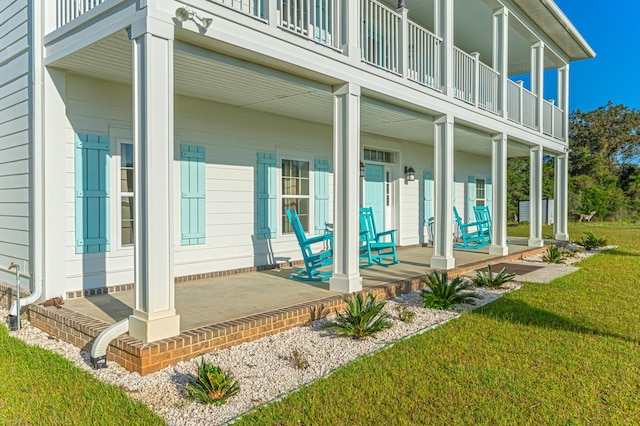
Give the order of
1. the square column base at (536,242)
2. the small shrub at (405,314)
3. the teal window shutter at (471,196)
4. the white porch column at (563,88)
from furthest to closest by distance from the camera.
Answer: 1. the teal window shutter at (471,196)
2. the white porch column at (563,88)
3. the square column base at (536,242)
4. the small shrub at (405,314)

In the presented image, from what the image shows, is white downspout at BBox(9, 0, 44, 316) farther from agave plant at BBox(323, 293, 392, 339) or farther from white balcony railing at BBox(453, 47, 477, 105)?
white balcony railing at BBox(453, 47, 477, 105)

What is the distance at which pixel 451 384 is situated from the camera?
3.03 m

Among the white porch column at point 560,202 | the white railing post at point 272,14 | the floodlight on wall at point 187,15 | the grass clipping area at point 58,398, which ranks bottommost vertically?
the grass clipping area at point 58,398

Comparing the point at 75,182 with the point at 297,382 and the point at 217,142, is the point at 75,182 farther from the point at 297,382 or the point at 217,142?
the point at 297,382

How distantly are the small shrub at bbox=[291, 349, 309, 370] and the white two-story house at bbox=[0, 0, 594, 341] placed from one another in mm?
940

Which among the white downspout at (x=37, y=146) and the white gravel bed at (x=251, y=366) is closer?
the white gravel bed at (x=251, y=366)

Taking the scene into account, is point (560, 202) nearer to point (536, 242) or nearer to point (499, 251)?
point (536, 242)

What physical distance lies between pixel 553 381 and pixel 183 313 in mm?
3053

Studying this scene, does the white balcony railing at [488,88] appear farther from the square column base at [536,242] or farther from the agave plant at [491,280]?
the agave plant at [491,280]

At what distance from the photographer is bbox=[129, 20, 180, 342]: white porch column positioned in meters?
3.35

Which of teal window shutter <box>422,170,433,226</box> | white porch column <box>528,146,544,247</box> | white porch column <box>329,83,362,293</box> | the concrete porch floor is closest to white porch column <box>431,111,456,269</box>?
the concrete porch floor

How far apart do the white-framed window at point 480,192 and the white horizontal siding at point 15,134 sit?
1153 cm

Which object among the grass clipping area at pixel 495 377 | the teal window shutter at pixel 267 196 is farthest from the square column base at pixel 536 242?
the teal window shutter at pixel 267 196

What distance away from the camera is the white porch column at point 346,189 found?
5160 millimetres
